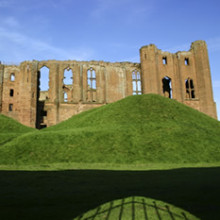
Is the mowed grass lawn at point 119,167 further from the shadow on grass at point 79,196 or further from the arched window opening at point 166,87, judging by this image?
the arched window opening at point 166,87

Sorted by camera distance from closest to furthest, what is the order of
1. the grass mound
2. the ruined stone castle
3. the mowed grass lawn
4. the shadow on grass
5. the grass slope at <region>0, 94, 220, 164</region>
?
1. the grass mound
2. the shadow on grass
3. the mowed grass lawn
4. the grass slope at <region>0, 94, 220, 164</region>
5. the ruined stone castle

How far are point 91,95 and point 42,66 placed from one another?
9.62 metres

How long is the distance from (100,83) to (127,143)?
24.7 meters

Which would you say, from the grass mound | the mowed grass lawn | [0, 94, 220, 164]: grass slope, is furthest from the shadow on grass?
[0, 94, 220, 164]: grass slope

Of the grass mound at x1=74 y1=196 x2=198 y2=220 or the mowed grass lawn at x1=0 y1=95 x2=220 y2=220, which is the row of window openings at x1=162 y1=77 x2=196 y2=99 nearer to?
the mowed grass lawn at x1=0 y1=95 x2=220 y2=220

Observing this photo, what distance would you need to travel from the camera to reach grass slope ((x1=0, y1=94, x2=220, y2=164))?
50.1ft

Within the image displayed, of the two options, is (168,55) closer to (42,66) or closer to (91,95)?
(91,95)

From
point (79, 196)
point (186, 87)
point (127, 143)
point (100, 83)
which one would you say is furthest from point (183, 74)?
point (79, 196)

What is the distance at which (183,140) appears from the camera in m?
18.0

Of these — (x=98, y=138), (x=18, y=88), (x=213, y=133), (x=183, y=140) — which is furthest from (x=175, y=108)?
(x=18, y=88)

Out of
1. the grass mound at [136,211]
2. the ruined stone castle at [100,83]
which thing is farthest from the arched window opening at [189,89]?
the grass mound at [136,211]

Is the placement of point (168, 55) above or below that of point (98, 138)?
above

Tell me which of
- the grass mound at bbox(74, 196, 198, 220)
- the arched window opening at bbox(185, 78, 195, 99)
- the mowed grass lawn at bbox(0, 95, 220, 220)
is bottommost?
the grass mound at bbox(74, 196, 198, 220)

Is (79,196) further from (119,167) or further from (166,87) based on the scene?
(166,87)
